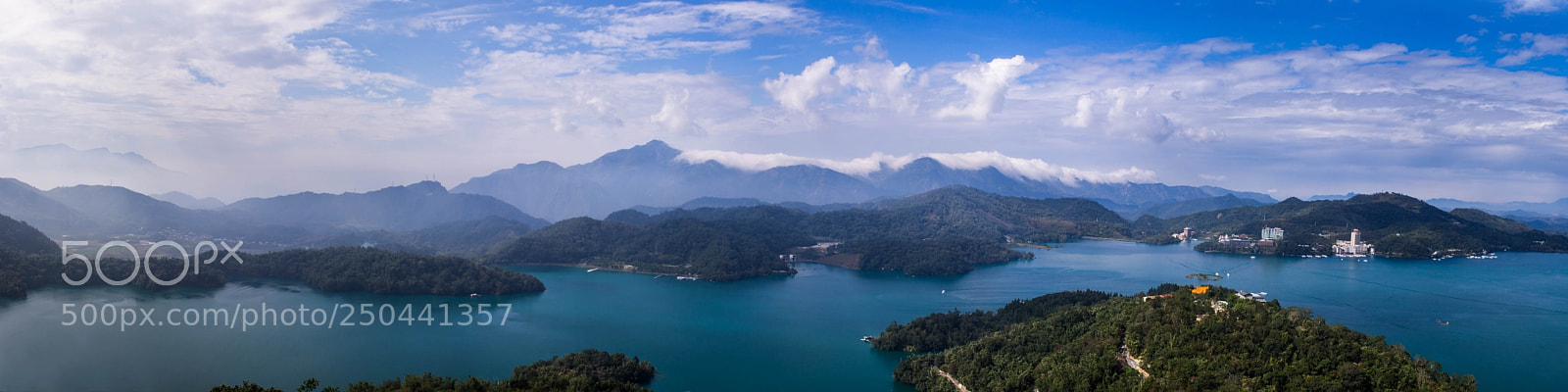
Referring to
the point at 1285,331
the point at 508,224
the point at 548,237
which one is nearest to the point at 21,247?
the point at 548,237

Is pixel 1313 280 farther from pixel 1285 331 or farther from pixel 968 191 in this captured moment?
pixel 968 191

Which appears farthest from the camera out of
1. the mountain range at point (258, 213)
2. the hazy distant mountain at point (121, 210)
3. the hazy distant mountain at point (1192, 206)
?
the hazy distant mountain at point (1192, 206)

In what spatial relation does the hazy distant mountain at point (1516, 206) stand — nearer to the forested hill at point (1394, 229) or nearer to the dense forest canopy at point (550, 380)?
the forested hill at point (1394, 229)

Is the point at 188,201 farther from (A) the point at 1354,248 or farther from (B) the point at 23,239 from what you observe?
(A) the point at 1354,248

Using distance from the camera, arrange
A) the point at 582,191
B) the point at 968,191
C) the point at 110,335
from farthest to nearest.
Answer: the point at 582,191
the point at 968,191
the point at 110,335

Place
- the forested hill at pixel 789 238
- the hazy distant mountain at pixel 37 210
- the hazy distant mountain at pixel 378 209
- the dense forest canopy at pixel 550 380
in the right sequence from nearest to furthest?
the dense forest canopy at pixel 550 380 → the hazy distant mountain at pixel 37 210 → the forested hill at pixel 789 238 → the hazy distant mountain at pixel 378 209

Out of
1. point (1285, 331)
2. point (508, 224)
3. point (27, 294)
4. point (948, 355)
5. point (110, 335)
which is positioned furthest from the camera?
point (508, 224)

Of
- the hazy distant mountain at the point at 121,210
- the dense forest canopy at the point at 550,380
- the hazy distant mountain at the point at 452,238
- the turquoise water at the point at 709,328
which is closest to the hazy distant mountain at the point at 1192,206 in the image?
the turquoise water at the point at 709,328

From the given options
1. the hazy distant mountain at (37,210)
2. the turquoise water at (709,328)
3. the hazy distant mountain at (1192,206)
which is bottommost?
the turquoise water at (709,328)
